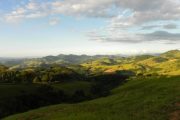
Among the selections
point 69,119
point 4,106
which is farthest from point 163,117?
point 4,106

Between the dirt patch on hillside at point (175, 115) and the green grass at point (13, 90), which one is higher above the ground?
the dirt patch on hillside at point (175, 115)

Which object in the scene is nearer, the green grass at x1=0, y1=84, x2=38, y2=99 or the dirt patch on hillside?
the dirt patch on hillside

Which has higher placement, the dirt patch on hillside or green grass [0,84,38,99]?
the dirt patch on hillside

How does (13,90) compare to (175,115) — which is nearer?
(175,115)

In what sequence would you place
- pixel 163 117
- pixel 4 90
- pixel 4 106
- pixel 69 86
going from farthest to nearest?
pixel 69 86 → pixel 4 90 → pixel 4 106 → pixel 163 117

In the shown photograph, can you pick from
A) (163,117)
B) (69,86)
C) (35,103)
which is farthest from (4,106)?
(163,117)

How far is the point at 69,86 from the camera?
193375mm

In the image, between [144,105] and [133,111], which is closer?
[133,111]

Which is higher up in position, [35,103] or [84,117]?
[84,117]

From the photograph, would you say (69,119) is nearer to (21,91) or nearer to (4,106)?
(4,106)

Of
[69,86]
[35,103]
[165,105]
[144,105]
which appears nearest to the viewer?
[165,105]

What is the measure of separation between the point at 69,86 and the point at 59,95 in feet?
152

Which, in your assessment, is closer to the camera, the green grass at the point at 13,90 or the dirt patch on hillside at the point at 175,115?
the dirt patch on hillside at the point at 175,115

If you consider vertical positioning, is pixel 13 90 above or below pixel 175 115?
below
